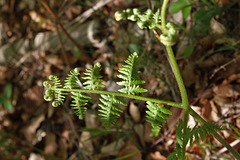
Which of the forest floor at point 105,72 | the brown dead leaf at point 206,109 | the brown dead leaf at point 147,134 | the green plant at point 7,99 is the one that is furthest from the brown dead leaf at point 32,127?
the brown dead leaf at point 206,109

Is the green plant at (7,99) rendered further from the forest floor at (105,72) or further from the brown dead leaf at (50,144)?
the brown dead leaf at (50,144)

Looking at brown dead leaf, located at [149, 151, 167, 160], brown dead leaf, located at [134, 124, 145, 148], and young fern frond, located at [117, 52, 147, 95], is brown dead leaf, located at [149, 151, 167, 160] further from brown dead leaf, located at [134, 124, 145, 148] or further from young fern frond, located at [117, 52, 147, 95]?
young fern frond, located at [117, 52, 147, 95]

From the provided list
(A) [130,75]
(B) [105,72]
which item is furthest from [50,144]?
(A) [130,75]

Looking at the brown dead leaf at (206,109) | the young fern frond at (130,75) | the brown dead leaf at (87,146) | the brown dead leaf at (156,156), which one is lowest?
the brown dead leaf at (87,146)

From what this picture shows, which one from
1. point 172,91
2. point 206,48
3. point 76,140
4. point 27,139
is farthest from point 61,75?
point 206,48

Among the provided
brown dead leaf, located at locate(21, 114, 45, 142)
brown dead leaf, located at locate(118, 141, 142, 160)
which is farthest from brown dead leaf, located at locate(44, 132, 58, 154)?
brown dead leaf, located at locate(118, 141, 142, 160)

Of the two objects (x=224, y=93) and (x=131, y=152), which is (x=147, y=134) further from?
(x=224, y=93)

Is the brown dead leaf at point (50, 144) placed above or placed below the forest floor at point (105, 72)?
below

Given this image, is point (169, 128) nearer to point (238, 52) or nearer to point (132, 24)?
point (238, 52)
